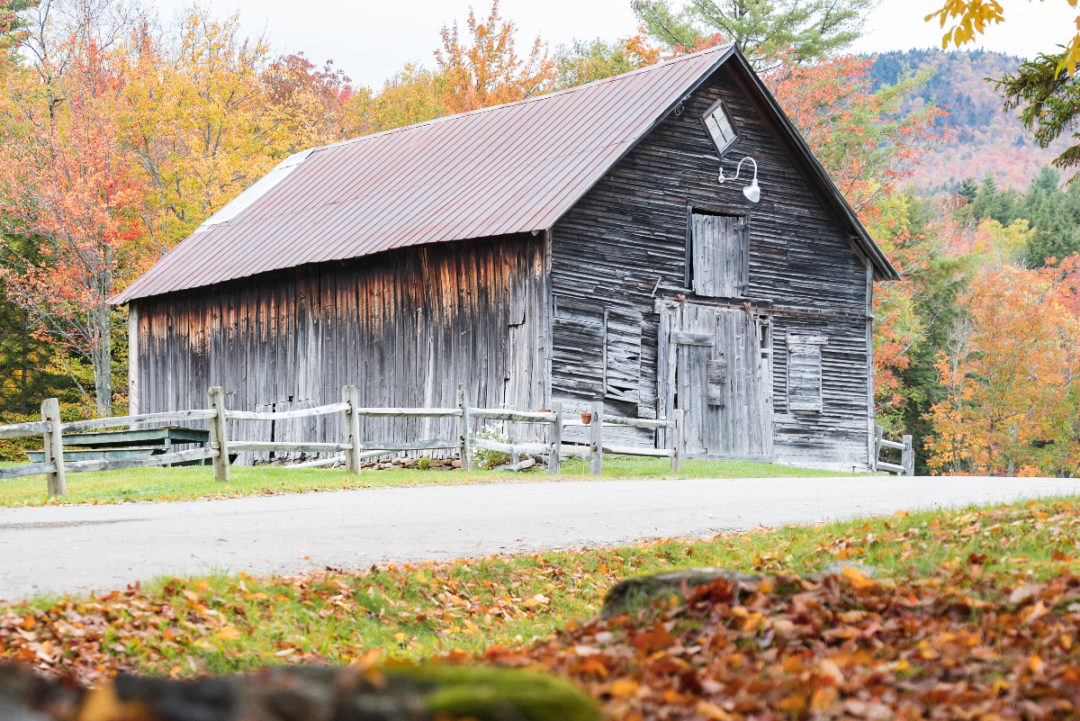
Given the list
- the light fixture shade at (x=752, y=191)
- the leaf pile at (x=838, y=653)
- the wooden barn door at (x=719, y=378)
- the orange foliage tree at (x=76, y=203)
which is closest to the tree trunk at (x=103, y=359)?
the orange foliage tree at (x=76, y=203)

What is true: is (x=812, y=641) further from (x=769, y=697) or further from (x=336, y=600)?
(x=336, y=600)

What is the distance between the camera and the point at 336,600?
8.77 meters

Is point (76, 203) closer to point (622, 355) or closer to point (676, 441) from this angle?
point (622, 355)

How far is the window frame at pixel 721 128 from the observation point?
25906 mm

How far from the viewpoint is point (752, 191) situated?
26391mm

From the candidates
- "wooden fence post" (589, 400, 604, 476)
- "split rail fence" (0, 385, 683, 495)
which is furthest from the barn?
"wooden fence post" (589, 400, 604, 476)

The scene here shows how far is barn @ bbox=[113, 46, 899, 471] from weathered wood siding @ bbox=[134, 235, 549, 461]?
0.05 metres

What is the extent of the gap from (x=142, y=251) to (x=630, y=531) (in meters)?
31.0

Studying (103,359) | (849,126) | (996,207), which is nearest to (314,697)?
(103,359)

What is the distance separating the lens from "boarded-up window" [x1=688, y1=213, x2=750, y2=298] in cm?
2578

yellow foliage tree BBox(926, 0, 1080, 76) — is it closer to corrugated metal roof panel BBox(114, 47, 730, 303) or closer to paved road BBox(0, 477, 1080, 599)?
paved road BBox(0, 477, 1080, 599)

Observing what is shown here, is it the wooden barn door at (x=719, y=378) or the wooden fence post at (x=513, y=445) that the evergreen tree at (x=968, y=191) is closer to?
the wooden barn door at (x=719, y=378)

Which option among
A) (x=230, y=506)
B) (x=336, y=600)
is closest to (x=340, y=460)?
(x=230, y=506)

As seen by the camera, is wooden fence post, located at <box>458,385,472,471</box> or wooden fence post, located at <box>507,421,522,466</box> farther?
wooden fence post, located at <box>507,421,522,466</box>
